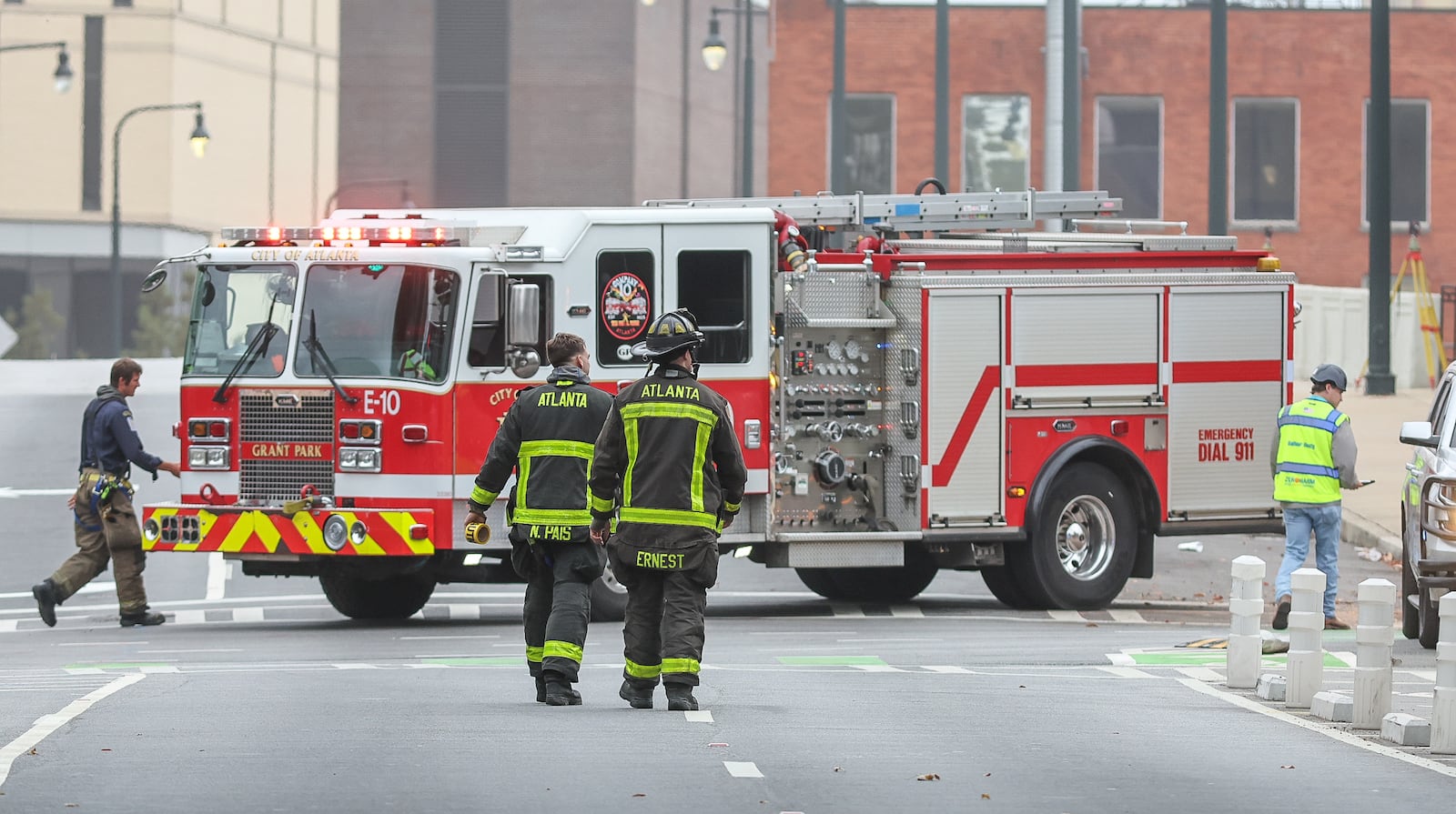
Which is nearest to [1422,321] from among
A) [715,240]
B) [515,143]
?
[715,240]

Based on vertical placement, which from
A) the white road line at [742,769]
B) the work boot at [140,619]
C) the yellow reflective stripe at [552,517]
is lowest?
the work boot at [140,619]

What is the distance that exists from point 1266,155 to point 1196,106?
186 cm

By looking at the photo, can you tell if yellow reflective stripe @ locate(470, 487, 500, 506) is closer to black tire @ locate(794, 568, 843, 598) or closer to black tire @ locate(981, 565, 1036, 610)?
black tire @ locate(981, 565, 1036, 610)

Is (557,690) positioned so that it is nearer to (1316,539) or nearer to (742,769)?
(742,769)

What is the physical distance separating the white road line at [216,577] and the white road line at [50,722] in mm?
6729

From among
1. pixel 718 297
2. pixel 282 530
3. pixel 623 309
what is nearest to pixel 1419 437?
pixel 718 297

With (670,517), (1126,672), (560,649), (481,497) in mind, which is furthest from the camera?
(1126,672)

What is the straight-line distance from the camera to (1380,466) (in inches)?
1009

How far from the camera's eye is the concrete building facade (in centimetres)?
7212

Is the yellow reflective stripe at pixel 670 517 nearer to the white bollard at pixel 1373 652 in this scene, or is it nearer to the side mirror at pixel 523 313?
the white bollard at pixel 1373 652

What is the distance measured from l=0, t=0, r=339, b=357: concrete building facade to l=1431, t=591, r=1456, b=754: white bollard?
64.4 meters

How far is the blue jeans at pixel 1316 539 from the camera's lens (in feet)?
50.7

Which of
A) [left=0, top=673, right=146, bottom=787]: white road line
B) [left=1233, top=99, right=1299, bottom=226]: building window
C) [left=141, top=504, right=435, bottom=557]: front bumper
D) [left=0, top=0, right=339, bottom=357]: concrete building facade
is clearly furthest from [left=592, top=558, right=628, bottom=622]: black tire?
[left=0, top=0, right=339, bottom=357]: concrete building facade

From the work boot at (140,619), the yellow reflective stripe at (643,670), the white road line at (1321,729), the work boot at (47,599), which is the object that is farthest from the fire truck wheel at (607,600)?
the yellow reflective stripe at (643,670)
